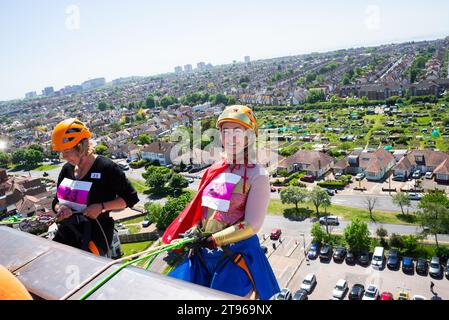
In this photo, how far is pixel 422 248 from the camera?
13602 millimetres

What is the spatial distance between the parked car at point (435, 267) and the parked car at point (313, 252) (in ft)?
12.5

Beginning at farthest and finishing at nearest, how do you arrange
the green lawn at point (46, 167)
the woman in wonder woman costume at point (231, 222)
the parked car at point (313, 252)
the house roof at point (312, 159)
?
the green lawn at point (46, 167) < the house roof at point (312, 159) < the parked car at point (313, 252) < the woman in wonder woman costume at point (231, 222)

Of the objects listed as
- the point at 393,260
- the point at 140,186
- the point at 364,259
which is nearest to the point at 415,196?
the point at 393,260

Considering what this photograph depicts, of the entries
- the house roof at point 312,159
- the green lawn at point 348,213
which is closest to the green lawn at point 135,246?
the green lawn at point 348,213

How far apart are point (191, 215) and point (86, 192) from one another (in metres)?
0.68

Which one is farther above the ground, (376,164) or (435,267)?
(376,164)

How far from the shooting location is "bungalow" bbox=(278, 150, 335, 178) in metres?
24.0

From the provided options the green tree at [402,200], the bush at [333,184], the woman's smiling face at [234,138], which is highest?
the woman's smiling face at [234,138]

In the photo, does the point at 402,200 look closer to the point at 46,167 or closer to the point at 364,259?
the point at 364,259

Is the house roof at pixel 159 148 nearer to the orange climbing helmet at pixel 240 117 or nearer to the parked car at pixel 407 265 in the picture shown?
the parked car at pixel 407 265

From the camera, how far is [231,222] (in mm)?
1910

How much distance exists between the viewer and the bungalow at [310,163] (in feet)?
78.7

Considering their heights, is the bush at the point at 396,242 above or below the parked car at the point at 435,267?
above

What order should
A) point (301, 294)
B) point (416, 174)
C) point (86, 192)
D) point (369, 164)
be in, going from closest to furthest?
point (86, 192), point (301, 294), point (416, 174), point (369, 164)
